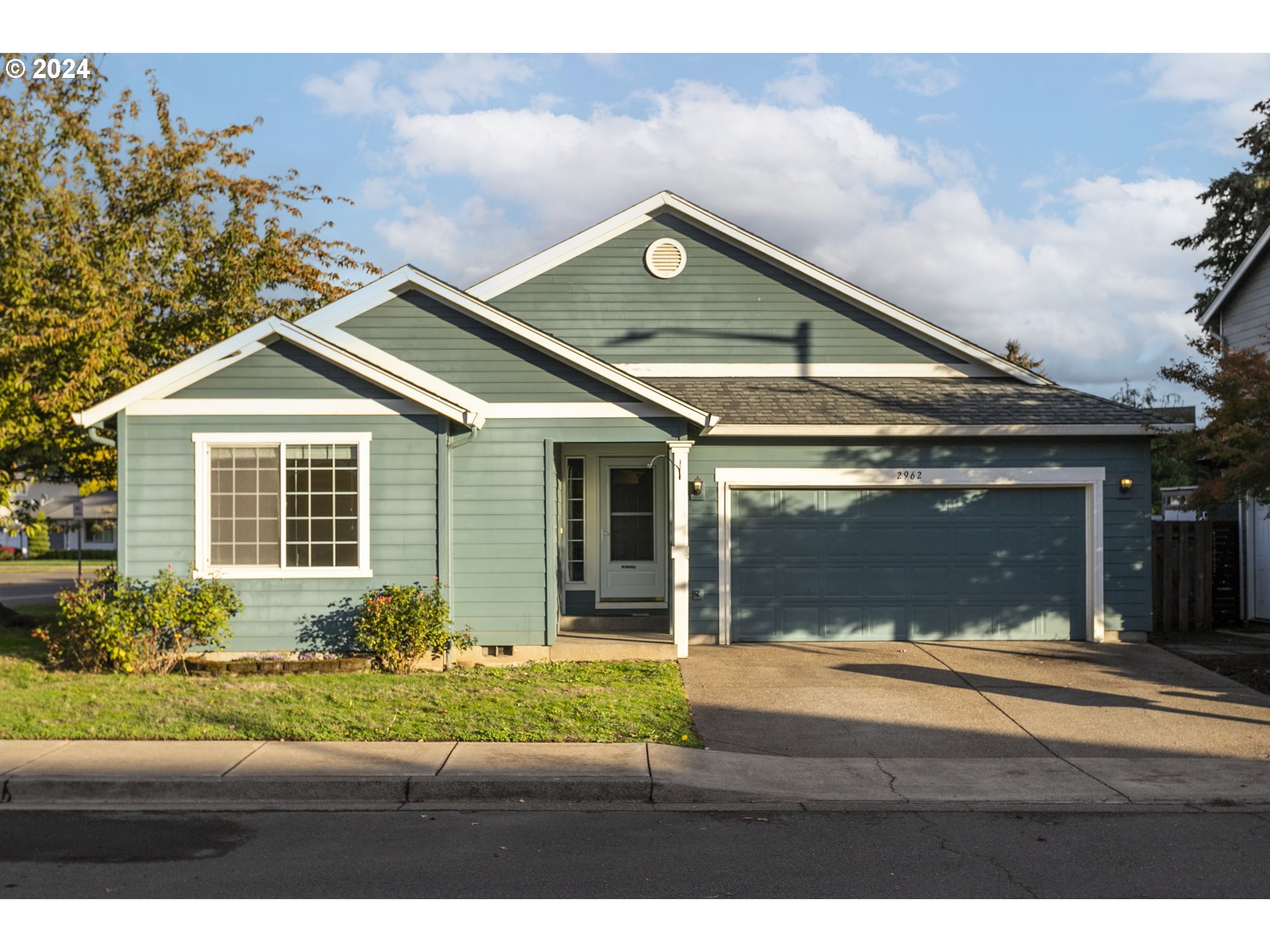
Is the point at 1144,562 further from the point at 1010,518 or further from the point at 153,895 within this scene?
the point at 153,895

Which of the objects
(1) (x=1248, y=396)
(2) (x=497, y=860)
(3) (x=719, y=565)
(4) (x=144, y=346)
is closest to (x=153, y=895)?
(2) (x=497, y=860)

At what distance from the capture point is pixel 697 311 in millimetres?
16453

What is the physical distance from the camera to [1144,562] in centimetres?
1430

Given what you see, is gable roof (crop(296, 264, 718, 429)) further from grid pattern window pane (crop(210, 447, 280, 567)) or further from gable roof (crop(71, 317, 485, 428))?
grid pattern window pane (crop(210, 447, 280, 567))

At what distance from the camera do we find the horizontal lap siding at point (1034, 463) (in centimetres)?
1421

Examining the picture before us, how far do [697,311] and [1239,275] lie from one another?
8.99 meters

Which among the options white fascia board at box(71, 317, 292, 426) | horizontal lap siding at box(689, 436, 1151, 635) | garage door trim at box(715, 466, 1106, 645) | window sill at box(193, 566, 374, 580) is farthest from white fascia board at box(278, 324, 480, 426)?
garage door trim at box(715, 466, 1106, 645)

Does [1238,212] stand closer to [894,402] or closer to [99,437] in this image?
[894,402]

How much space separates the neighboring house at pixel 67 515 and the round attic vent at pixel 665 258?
8353 millimetres

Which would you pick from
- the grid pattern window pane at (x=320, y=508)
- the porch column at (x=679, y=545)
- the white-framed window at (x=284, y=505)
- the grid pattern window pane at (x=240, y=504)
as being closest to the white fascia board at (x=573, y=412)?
the porch column at (x=679, y=545)

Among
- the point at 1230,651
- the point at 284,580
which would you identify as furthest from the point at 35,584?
the point at 1230,651

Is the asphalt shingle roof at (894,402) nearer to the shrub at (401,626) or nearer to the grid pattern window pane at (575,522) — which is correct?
the grid pattern window pane at (575,522)

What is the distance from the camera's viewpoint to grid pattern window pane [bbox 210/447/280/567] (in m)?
12.2

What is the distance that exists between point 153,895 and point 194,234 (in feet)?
47.6
